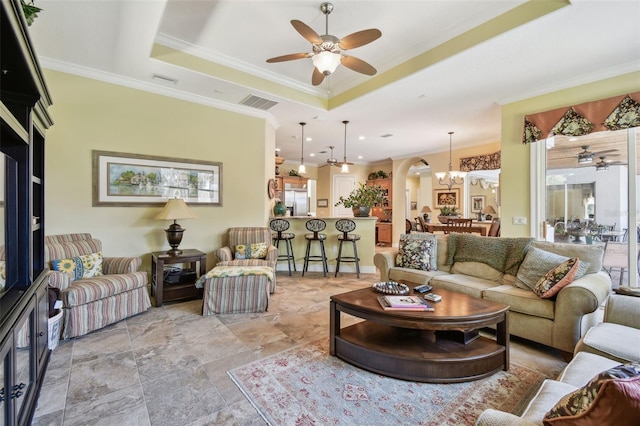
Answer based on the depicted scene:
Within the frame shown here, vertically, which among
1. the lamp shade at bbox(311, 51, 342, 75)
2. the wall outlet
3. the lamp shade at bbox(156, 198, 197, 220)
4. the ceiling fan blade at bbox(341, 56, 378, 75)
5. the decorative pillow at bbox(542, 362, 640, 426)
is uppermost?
the ceiling fan blade at bbox(341, 56, 378, 75)

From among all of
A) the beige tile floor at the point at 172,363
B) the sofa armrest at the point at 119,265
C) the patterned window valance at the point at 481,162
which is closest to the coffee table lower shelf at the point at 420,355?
the beige tile floor at the point at 172,363

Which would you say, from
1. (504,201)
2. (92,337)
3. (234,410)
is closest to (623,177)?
(504,201)

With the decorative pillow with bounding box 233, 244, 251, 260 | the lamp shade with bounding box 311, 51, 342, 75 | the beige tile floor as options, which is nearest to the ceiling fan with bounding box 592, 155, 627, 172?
the beige tile floor

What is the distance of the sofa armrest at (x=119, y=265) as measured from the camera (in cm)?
344

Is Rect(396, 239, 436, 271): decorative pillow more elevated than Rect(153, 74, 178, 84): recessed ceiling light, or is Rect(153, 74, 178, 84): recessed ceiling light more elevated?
Rect(153, 74, 178, 84): recessed ceiling light

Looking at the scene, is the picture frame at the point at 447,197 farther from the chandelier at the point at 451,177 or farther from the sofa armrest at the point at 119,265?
the sofa armrest at the point at 119,265

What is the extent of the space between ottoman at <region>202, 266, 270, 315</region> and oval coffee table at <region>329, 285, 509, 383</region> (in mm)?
1306

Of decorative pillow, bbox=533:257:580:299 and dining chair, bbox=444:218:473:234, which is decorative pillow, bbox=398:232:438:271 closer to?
decorative pillow, bbox=533:257:580:299

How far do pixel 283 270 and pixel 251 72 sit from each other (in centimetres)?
357

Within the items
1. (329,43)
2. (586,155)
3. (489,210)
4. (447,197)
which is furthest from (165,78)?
(489,210)

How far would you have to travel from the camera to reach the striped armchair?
8.96 feet

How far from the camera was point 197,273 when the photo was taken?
432 cm

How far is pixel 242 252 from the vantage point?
456 cm

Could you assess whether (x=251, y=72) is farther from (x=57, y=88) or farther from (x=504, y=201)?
(x=504, y=201)
